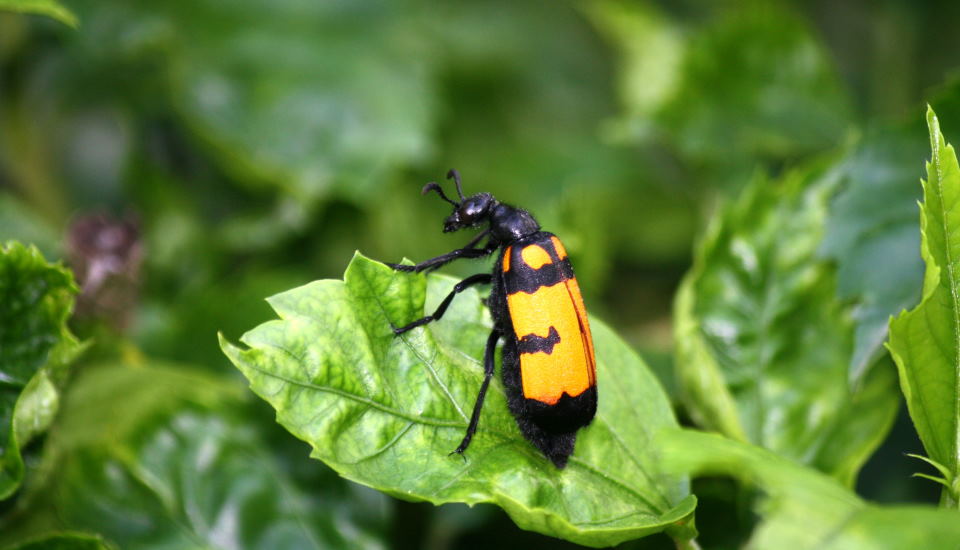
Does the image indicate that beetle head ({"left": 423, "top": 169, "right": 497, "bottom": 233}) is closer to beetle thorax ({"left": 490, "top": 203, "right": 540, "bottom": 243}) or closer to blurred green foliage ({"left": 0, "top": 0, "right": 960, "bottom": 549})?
beetle thorax ({"left": 490, "top": 203, "right": 540, "bottom": 243})

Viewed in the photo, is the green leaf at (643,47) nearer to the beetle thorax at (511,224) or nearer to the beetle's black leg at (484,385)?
the beetle thorax at (511,224)

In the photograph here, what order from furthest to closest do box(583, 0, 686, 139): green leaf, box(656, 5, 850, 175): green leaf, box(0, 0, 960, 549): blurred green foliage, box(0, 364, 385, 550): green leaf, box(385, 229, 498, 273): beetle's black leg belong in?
box(583, 0, 686, 139): green leaf
box(656, 5, 850, 175): green leaf
box(385, 229, 498, 273): beetle's black leg
box(0, 0, 960, 549): blurred green foliage
box(0, 364, 385, 550): green leaf

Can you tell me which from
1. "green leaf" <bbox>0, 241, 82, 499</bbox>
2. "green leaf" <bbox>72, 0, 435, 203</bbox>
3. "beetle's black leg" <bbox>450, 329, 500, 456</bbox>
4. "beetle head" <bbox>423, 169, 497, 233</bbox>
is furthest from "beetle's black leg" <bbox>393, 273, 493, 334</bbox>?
"green leaf" <bbox>72, 0, 435, 203</bbox>

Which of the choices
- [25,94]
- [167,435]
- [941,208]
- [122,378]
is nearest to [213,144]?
[25,94]

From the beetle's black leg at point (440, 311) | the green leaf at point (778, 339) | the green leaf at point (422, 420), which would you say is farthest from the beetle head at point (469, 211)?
the green leaf at point (422, 420)

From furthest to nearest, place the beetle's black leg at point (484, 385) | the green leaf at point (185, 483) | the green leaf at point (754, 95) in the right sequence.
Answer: the green leaf at point (754, 95), the green leaf at point (185, 483), the beetle's black leg at point (484, 385)
